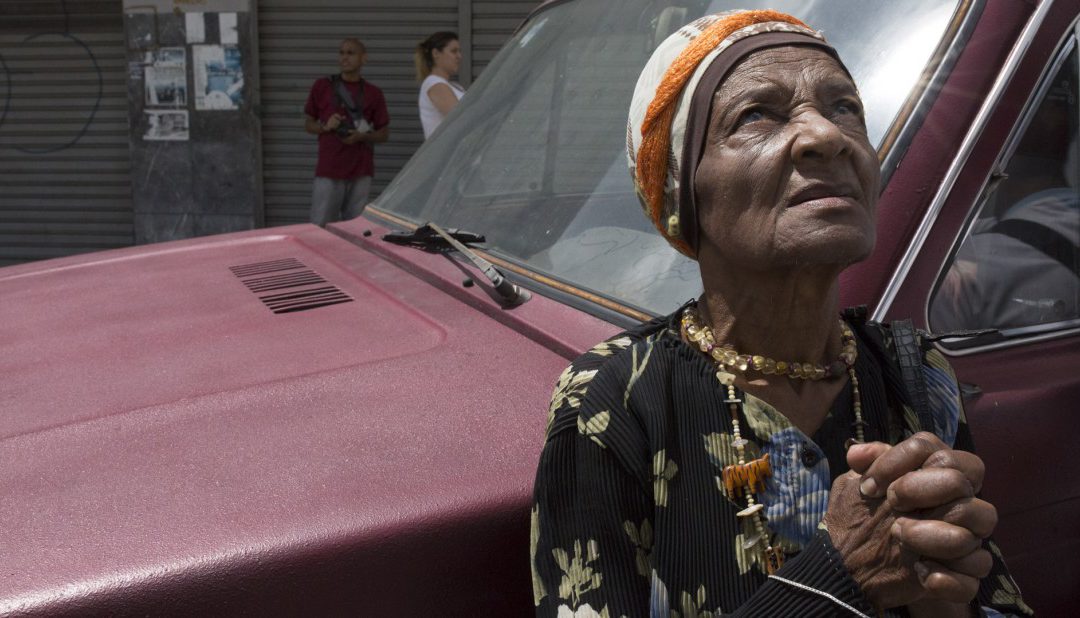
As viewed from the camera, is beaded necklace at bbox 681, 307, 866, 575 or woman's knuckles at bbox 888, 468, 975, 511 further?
beaded necklace at bbox 681, 307, 866, 575

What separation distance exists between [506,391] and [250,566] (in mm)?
545

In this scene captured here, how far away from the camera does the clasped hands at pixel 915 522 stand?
1161 mm

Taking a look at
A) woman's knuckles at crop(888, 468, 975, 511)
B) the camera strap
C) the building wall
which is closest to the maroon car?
woman's knuckles at crop(888, 468, 975, 511)

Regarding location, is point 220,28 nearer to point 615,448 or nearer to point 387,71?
point 387,71

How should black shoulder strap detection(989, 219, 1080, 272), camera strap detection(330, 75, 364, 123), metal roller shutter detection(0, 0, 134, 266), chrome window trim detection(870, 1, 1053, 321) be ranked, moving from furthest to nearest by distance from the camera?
metal roller shutter detection(0, 0, 134, 266), camera strap detection(330, 75, 364, 123), black shoulder strap detection(989, 219, 1080, 272), chrome window trim detection(870, 1, 1053, 321)

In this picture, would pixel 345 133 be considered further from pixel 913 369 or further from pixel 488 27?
pixel 913 369

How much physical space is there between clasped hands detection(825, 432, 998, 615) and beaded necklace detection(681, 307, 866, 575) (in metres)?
0.12

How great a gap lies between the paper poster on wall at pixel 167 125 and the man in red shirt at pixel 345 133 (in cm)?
182

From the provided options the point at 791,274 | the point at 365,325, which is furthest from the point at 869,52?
the point at 365,325

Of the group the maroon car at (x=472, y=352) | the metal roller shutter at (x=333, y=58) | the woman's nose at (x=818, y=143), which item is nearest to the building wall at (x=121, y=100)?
the metal roller shutter at (x=333, y=58)

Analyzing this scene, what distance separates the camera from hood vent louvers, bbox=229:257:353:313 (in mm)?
2391

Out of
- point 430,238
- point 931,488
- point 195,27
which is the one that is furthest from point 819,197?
point 195,27

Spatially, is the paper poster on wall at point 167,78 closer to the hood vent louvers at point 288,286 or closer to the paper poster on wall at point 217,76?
the paper poster on wall at point 217,76

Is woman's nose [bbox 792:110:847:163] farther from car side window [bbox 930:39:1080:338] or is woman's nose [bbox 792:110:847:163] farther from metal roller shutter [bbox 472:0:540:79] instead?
metal roller shutter [bbox 472:0:540:79]
